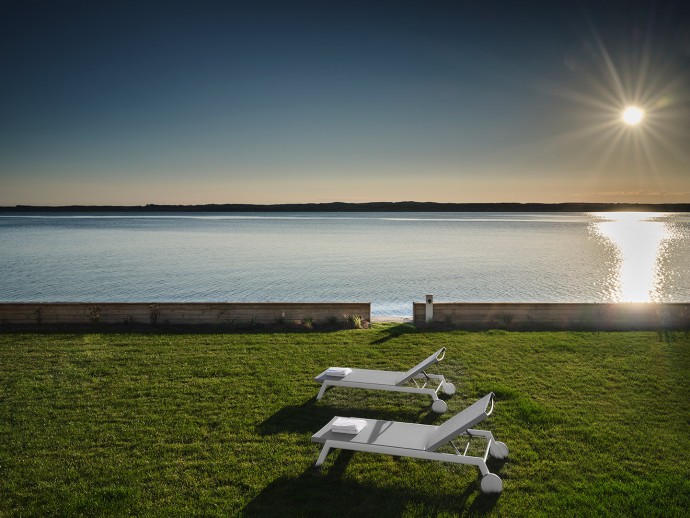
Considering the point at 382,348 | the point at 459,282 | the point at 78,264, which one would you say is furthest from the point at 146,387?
the point at 78,264

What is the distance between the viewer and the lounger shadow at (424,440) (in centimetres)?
507

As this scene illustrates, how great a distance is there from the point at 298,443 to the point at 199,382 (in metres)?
2.90

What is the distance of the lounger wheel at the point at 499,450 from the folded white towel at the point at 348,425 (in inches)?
59.7

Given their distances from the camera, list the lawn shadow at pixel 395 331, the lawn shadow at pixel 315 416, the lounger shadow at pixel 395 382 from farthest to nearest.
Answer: the lawn shadow at pixel 395 331, the lounger shadow at pixel 395 382, the lawn shadow at pixel 315 416

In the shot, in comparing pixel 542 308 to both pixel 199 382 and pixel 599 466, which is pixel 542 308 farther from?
pixel 199 382

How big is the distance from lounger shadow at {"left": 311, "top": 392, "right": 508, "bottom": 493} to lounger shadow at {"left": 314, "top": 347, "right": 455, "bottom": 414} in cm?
142

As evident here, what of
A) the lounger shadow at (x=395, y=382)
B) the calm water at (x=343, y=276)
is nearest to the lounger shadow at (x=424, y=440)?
the lounger shadow at (x=395, y=382)

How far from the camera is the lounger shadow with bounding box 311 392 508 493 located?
5074 mm

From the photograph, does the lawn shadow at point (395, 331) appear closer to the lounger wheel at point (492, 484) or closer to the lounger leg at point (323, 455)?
the lounger leg at point (323, 455)

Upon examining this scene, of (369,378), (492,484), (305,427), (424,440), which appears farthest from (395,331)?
(492,484)

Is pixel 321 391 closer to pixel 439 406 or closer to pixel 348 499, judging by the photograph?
pixel 439 406

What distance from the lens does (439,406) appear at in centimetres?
704

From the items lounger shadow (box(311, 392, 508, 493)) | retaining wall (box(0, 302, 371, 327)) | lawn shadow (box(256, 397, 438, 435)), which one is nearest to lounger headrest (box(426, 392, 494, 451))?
lounger shadow (box(311, 392, 508, 493))

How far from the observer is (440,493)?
5.07 m
